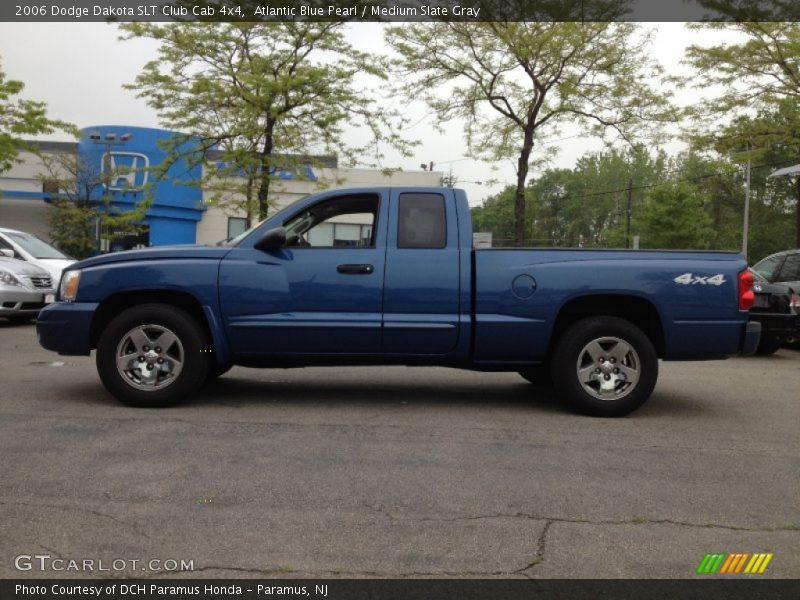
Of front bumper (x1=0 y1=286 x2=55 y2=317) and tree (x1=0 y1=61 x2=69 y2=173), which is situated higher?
tree (x1=0 y1=61 x2=69 y2=173)

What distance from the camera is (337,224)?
7.13 m

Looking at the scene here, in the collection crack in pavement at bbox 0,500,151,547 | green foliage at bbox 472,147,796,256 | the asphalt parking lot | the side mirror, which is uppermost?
green foliage at bbox 472,147,796,256

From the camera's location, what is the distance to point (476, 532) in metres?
3.87

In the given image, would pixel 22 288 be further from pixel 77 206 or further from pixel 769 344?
pixel 77 206

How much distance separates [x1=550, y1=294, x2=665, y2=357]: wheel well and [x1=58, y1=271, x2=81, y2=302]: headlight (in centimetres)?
407

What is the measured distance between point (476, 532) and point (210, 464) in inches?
75.3

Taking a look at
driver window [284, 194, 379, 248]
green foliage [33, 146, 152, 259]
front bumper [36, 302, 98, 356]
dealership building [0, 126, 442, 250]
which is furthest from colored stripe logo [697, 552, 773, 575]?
green foliage [33, 146, 152, 259]

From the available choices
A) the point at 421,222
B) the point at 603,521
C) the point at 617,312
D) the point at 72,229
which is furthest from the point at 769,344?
the point at 72,229

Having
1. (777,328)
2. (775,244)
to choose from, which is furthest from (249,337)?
(775,244)

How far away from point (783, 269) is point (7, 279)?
13.3 m

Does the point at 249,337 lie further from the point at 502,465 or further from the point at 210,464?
the point at 502,465

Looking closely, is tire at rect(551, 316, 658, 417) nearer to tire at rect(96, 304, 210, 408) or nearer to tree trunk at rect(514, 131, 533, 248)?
tire at rect(96, 304, 210, 408)

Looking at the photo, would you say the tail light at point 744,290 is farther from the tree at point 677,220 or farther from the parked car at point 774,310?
the tree at point 677,220

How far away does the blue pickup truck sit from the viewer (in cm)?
666
